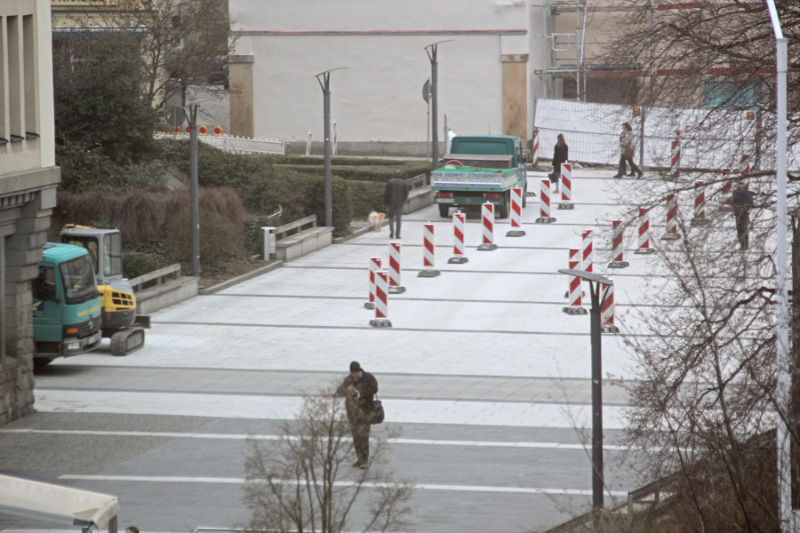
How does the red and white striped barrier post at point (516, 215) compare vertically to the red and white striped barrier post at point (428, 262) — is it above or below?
above

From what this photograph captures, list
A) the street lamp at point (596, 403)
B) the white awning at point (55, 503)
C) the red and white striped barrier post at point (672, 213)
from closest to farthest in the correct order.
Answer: the white awning at point (55, 503)
the street lamp at point (596, 403)
the red and white striped barrier post at point (672, 213)

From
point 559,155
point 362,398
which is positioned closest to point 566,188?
point 559,155

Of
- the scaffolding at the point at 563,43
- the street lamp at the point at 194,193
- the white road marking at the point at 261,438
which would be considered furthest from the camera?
the scaffolding at the point at 563,43

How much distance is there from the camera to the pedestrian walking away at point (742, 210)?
39.8 feet

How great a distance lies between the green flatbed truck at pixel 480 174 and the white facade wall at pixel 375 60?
12.4 metres

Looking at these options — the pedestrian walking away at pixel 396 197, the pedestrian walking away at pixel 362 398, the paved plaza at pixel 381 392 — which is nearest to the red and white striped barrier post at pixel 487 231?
the paved plaza at pixel 381 392

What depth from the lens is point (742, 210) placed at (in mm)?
12117

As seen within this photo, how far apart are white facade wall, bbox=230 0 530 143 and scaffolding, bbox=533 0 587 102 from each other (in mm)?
2453

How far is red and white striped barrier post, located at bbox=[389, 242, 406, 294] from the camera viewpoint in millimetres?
24906

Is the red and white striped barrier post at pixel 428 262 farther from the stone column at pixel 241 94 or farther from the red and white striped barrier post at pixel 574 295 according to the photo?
the stone column at pixel 241 94

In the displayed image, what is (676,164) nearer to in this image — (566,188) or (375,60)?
(566,188)

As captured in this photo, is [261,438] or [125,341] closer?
[261,438]

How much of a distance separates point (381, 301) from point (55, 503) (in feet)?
42.1

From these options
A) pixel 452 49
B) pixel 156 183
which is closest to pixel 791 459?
pixel 156 183
